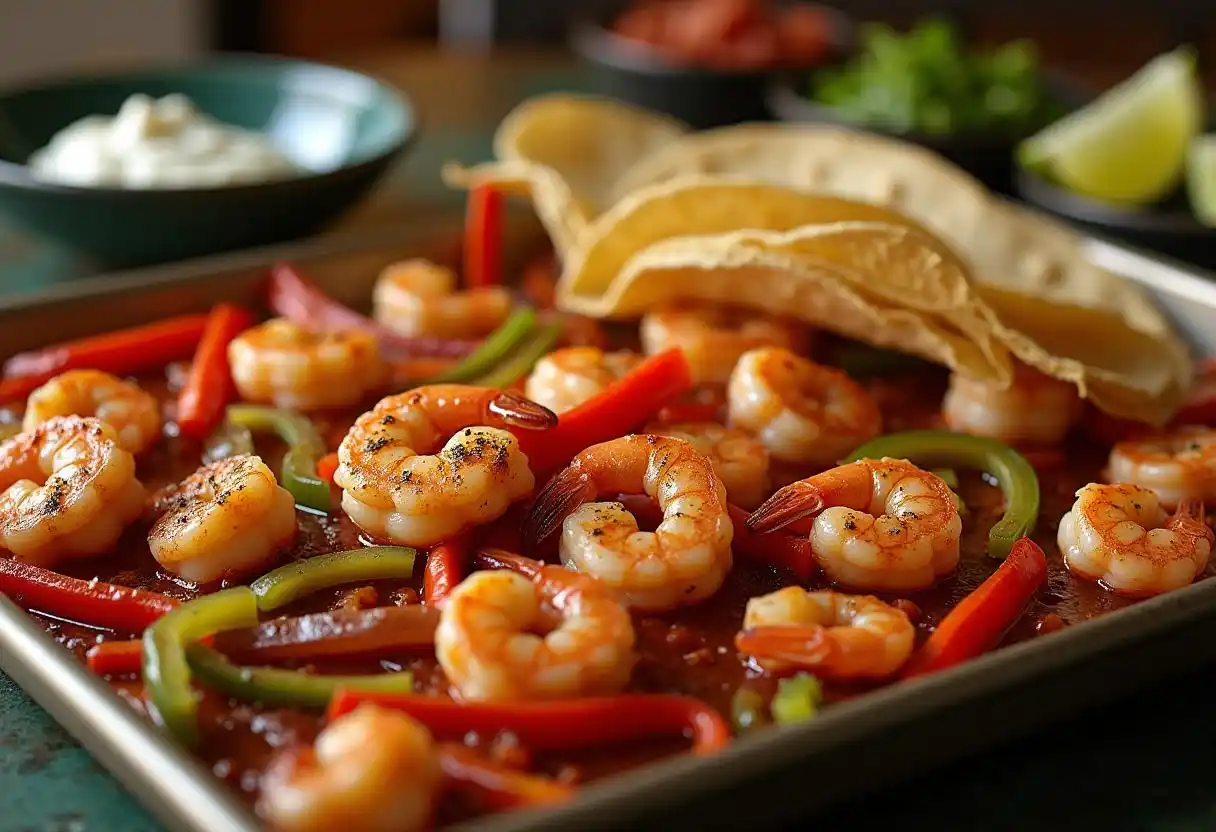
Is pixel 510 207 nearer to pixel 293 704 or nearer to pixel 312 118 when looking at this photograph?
pixel 312 118

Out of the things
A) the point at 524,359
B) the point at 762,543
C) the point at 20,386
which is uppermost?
the point at 762,543

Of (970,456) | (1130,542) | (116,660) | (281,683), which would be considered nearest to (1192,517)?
(1130,542)

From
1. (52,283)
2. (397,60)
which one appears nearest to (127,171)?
(52,283)

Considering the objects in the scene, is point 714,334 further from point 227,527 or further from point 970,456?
point 227,527

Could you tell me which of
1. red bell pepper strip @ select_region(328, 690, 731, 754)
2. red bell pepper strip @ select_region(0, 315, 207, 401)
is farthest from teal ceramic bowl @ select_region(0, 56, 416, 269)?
red bell pepper strip @ select_region(328, 690, 731, 754)

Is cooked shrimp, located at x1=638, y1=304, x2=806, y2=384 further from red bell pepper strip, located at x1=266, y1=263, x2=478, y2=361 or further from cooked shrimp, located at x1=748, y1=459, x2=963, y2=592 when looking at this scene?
cooked shrimp, located at x1=748, y1=459, x2=963, y2=592

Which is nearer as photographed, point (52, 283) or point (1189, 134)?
point (52, 283)

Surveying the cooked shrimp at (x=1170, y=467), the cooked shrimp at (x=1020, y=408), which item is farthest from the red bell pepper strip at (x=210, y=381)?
the cooked shrimp at (x=1170, y=467)
